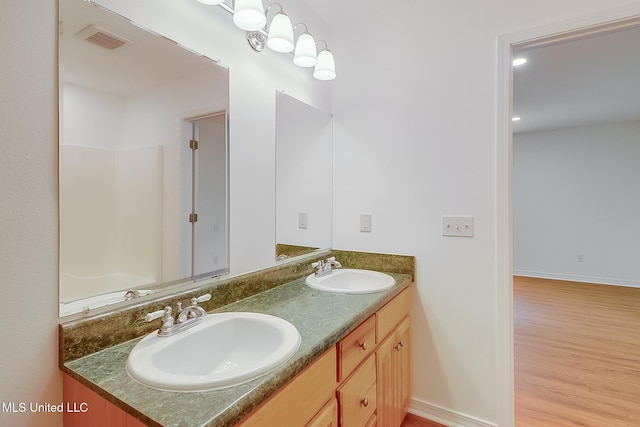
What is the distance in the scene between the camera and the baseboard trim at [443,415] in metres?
1.61

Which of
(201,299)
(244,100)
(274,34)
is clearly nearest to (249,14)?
(274,34)

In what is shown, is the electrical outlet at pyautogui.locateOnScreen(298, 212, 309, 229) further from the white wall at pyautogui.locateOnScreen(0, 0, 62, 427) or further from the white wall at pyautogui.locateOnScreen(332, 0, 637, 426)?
the white wall at pyautogui.locateOnScreen(0, 0, 62, 427)

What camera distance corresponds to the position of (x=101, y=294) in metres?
0.93

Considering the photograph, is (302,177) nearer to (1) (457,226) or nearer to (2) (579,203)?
(1) (457,226)

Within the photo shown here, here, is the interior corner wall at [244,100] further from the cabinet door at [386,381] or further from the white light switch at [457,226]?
the white light switch at [457,226]

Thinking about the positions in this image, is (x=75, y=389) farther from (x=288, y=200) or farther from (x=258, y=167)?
(x=288, y=200)

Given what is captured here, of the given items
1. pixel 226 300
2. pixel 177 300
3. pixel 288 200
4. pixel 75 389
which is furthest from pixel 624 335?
pixel 75 389

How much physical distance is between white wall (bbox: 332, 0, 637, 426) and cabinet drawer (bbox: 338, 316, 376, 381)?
61cm

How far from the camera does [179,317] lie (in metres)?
0.99

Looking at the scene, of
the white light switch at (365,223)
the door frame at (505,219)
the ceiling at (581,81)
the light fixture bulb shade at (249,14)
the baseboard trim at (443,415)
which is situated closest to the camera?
the light fixture bulb shade at (249,14)

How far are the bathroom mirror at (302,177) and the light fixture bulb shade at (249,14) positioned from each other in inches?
15.7

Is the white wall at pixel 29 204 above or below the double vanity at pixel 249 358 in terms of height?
above

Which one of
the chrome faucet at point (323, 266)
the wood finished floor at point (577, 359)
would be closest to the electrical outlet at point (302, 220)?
the chrome faucet at point (323, 266)

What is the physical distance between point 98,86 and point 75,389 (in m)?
0.87
